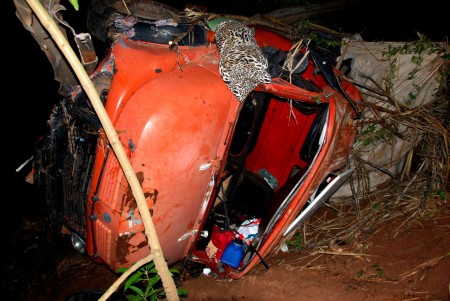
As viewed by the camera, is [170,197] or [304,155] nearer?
[170,197]

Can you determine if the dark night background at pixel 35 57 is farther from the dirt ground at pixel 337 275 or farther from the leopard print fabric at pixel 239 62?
the leopard print fabric at pixel 239 62

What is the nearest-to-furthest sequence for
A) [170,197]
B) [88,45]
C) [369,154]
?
1. [88,45]
2. [170,197]
3. [369,154]

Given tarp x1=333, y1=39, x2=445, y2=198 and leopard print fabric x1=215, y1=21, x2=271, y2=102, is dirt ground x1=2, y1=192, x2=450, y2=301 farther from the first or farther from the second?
leopard print fabric x1=215, y1=21, x2=271, y2=102

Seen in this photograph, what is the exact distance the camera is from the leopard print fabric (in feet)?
7.58

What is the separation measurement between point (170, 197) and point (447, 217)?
244 cm

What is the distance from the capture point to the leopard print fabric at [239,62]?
7.58ft

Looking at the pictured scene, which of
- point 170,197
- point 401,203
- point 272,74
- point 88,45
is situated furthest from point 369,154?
point 88,45

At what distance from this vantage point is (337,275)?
2697mm

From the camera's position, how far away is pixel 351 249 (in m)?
2.92

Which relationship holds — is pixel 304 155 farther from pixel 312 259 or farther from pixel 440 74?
pixel 440 74

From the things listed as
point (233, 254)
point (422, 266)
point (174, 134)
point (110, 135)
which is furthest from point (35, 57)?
point (422, 266)

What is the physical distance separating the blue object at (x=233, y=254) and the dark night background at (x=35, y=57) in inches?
138

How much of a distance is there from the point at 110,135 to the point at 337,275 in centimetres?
226

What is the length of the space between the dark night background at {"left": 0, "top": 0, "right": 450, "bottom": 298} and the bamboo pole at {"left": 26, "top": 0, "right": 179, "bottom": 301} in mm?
4101
